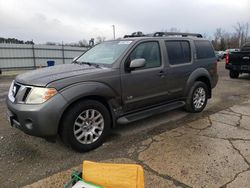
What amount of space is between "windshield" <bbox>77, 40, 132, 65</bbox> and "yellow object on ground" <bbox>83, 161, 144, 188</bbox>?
246 cm

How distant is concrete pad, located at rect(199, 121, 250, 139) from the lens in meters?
4.39

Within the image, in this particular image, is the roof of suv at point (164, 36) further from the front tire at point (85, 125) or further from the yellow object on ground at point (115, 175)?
the yellow object on ground at point (115, 175)

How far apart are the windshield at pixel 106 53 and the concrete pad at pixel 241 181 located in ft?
8.35

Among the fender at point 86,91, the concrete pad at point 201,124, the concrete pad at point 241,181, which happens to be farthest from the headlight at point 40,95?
the concrete pad at point 201,124

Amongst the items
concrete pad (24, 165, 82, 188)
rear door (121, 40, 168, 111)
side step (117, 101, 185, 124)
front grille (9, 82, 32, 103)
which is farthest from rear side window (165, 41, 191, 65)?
concrete pad (24, 165, 82, 188)

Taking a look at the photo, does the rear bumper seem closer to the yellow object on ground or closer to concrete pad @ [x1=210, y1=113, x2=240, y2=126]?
the yellow object on ground

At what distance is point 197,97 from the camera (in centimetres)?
582

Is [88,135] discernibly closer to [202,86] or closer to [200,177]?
[200,177]

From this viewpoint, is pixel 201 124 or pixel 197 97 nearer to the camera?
pixel 201 124

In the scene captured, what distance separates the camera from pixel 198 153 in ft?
12.1

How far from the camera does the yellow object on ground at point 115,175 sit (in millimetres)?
1974

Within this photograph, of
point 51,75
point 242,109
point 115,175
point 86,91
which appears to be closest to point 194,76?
point 242,109

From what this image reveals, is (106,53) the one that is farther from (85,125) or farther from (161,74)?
(85,125)

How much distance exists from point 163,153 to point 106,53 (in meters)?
2.14
